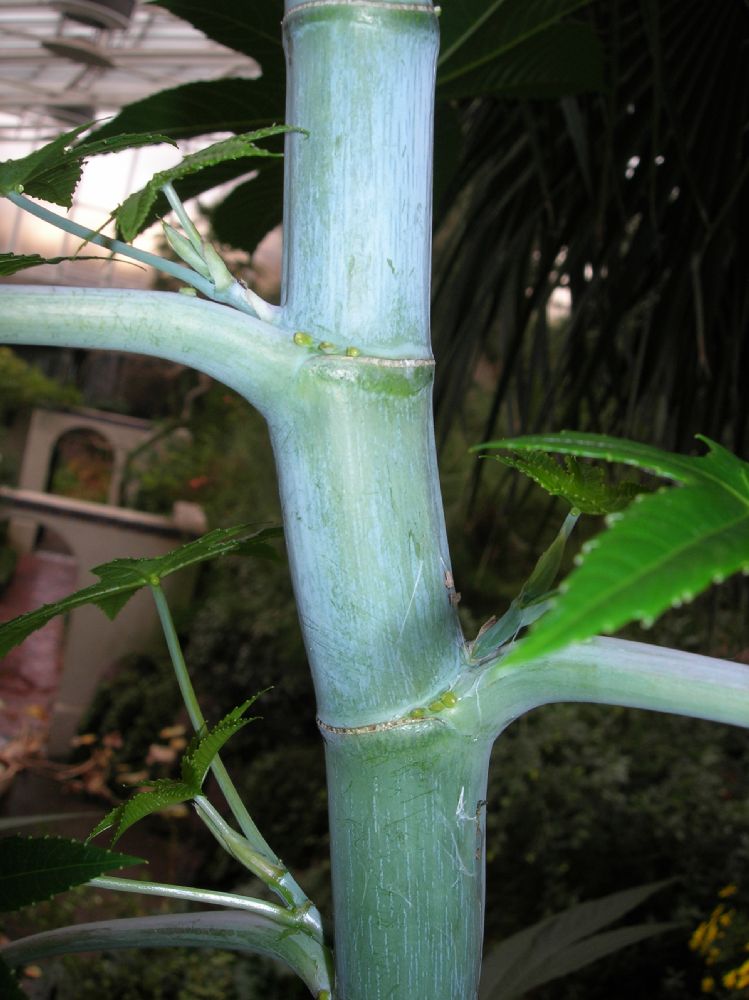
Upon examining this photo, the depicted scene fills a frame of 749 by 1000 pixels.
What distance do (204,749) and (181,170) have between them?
0.15m

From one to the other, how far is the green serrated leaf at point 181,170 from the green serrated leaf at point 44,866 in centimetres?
13

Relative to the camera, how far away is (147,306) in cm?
20

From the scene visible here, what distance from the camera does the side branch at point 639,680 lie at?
19 centimetres

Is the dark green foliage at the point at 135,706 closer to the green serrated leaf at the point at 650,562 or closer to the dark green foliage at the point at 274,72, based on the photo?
the dark green foliage at the point at 274,72

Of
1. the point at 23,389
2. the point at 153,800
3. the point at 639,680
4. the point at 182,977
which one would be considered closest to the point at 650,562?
the point at 639,680

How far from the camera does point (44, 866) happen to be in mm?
222

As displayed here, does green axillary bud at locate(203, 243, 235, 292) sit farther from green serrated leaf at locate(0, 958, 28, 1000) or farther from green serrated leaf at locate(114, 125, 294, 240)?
green serrated leaf at locate(0, 958, 28, 1000)

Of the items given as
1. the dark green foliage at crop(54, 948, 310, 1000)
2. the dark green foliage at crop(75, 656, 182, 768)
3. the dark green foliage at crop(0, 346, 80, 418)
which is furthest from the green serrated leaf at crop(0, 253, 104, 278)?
the dark green foliage at crop(0, 346, 80, 418)

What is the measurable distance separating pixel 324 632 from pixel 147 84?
662 centimetres

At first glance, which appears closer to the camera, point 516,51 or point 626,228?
point 516,51

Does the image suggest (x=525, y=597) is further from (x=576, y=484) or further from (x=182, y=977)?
(x=182, y=977)

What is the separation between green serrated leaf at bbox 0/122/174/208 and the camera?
0.21 m

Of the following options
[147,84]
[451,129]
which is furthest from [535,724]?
[147,84]

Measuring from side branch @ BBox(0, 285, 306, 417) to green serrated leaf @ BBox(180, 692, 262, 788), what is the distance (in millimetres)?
92
